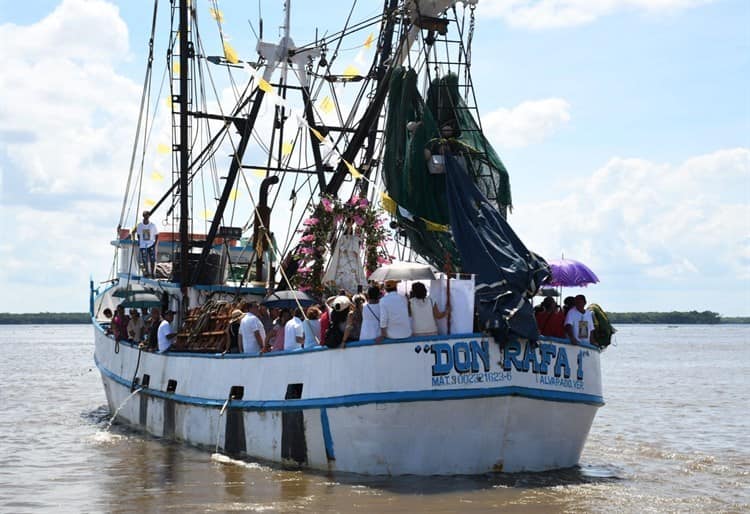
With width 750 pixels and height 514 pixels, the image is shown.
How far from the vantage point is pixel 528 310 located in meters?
13.9

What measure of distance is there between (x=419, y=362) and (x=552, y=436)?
2.14 metres

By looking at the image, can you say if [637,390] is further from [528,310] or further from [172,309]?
[528,310]

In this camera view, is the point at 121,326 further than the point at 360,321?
Answer: Yes

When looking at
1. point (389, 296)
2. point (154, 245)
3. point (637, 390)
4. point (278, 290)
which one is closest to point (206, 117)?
point (154, 245)

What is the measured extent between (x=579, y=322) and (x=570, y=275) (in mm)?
3135

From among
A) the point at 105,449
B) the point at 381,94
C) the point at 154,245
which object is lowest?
the point at 105,449

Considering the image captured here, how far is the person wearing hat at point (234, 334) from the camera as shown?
17109 millimetres

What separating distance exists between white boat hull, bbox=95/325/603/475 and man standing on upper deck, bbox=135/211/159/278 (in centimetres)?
886

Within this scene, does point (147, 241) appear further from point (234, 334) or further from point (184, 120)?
point (234, 334)

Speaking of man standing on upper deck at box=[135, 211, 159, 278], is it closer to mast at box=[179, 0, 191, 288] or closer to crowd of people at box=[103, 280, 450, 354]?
mast at box=[179, 0, 191, 288]

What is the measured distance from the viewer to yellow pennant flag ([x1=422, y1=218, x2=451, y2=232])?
52.8ft

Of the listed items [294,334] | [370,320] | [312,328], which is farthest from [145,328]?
[370,320]

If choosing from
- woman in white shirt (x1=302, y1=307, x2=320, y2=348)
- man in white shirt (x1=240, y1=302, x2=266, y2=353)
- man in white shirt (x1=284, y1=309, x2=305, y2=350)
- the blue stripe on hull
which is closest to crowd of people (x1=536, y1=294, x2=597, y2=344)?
the blue stripe on hull

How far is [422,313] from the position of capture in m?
14.0
